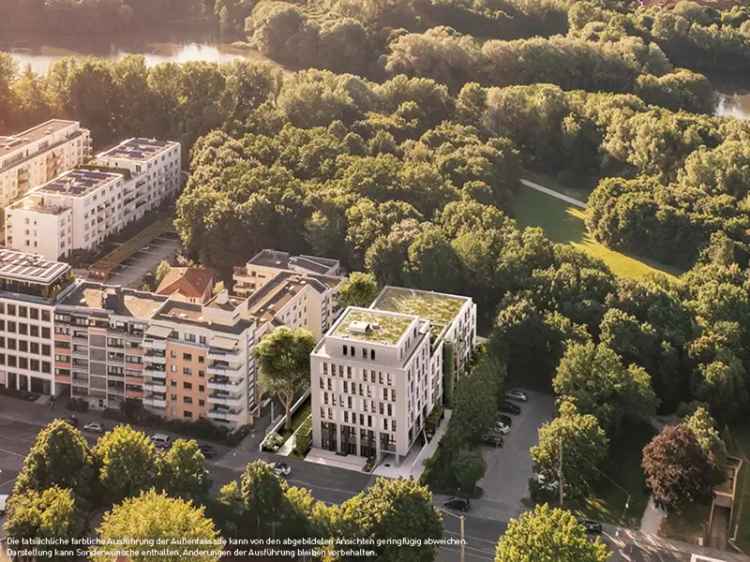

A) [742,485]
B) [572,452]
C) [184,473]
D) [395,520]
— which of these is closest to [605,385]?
[572,452]

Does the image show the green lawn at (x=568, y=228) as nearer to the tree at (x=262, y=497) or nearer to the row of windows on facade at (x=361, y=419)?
the row of windows on facade at (x=361, y=419)

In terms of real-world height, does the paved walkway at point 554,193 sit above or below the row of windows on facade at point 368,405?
below

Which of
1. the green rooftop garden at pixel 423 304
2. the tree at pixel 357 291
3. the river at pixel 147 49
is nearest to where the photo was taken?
the green rooftop garden at pixel 423 304

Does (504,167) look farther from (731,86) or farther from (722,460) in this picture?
(731,86)

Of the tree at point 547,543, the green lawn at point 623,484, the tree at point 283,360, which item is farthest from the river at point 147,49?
the tree at point 547,543

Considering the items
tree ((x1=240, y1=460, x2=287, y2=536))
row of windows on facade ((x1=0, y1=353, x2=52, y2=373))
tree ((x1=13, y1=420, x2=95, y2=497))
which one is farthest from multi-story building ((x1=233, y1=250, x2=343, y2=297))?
tree ((x1=240, y1=460, x2=287, y2=536))

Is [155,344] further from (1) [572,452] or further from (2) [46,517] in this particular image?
(1) [572,452]

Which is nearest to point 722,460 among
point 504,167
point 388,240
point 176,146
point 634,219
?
point 388,240
